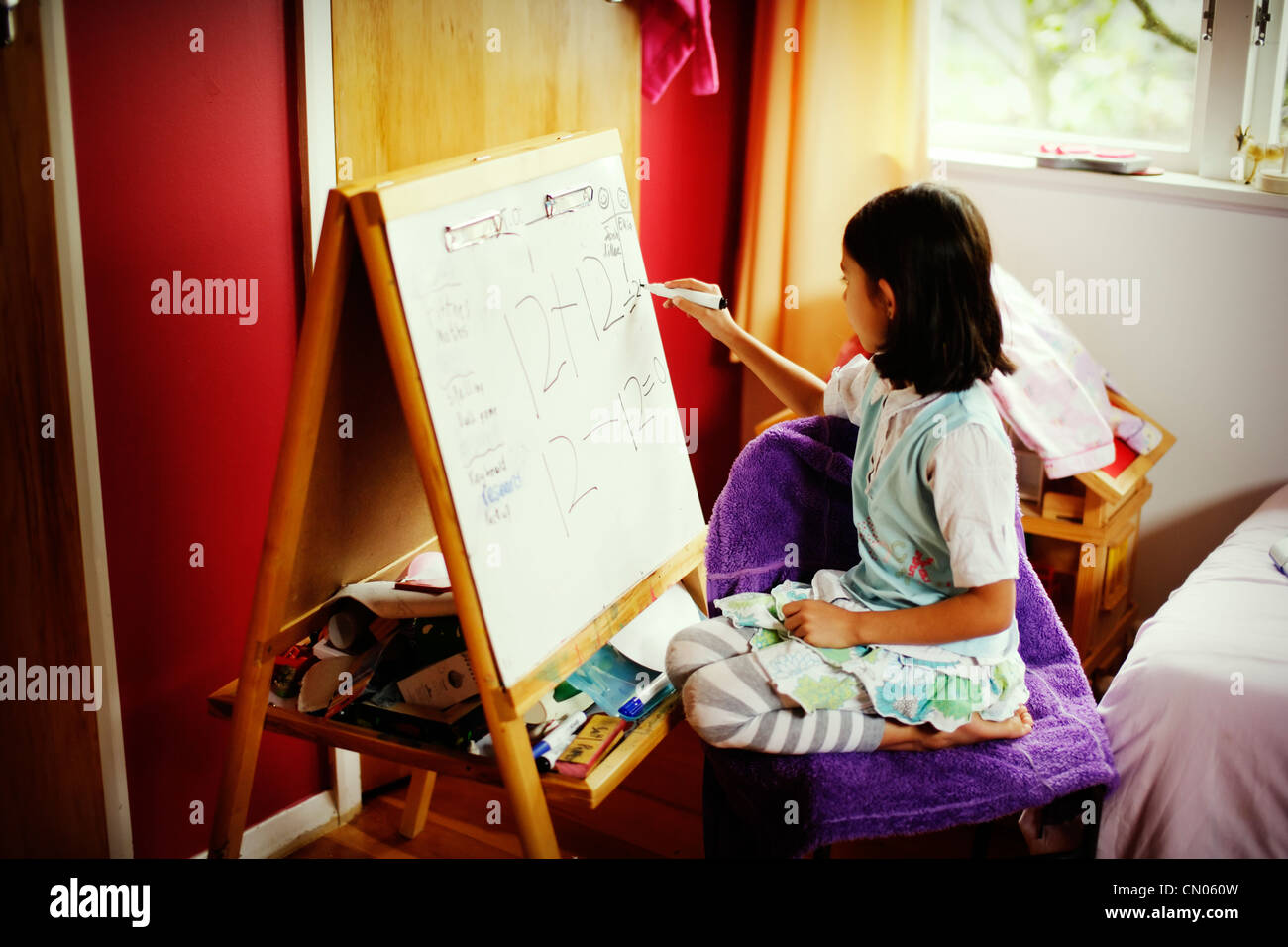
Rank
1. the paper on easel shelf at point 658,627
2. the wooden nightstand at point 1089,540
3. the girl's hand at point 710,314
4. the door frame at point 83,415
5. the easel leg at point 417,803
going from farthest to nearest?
the wooden nightstand at point 1089,540
the easel leg at point 417,803
the girl's hand at point 710,314
the paper on easel shelf at point 658,627
the door frame at point 83,415

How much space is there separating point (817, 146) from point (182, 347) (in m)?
1.52

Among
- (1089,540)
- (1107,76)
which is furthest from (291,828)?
(1107,76)

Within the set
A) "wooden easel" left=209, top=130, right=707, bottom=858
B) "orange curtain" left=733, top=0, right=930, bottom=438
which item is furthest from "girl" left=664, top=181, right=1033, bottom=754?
"orange curtain" left=733, top=0, right=930, bottom=438

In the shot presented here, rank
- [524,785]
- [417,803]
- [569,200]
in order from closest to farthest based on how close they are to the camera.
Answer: [524,785], [569,200], [417,803]

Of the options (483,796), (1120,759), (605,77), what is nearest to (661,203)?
(605,77)

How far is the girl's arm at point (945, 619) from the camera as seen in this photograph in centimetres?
139

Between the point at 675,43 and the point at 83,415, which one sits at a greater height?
the point at 675,43

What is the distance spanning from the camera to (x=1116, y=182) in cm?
243

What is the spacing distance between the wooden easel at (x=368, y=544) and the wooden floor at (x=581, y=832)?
0.52m

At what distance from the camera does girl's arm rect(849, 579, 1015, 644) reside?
1.39m

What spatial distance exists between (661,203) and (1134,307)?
3.48 feet

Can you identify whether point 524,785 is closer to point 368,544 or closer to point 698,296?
point 368,544

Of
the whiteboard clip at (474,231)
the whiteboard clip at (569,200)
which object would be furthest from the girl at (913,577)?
the whiteboard clip at (474,231)

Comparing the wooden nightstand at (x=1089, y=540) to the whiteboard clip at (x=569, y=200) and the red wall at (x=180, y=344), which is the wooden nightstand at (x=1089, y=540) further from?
the red wall at (x=180, y=344)
